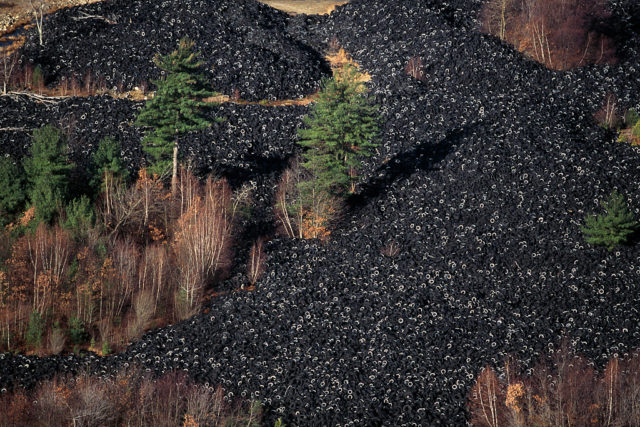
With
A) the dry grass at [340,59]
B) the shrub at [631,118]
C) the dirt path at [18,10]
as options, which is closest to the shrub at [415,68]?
the dry grass at [340,59]

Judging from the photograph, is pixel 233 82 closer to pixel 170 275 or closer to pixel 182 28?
pixel 182 28

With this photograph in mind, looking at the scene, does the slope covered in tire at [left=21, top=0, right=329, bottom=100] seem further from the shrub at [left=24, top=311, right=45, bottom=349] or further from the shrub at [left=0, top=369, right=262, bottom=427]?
the shrub at [left=0, top=369, right=262, bottom=427]

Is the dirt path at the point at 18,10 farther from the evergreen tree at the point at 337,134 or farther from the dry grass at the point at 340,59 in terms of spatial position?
the evergreen tree at the point at 337,134

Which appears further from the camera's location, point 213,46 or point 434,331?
point 213,46

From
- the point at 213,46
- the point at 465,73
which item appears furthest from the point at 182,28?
the point at 465,73

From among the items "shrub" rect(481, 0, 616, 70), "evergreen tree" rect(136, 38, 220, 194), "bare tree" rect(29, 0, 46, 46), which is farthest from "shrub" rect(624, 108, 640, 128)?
"bare tree" rect(29, 0, 46, 46)

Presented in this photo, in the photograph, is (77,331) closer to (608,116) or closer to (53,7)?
(53,7)
